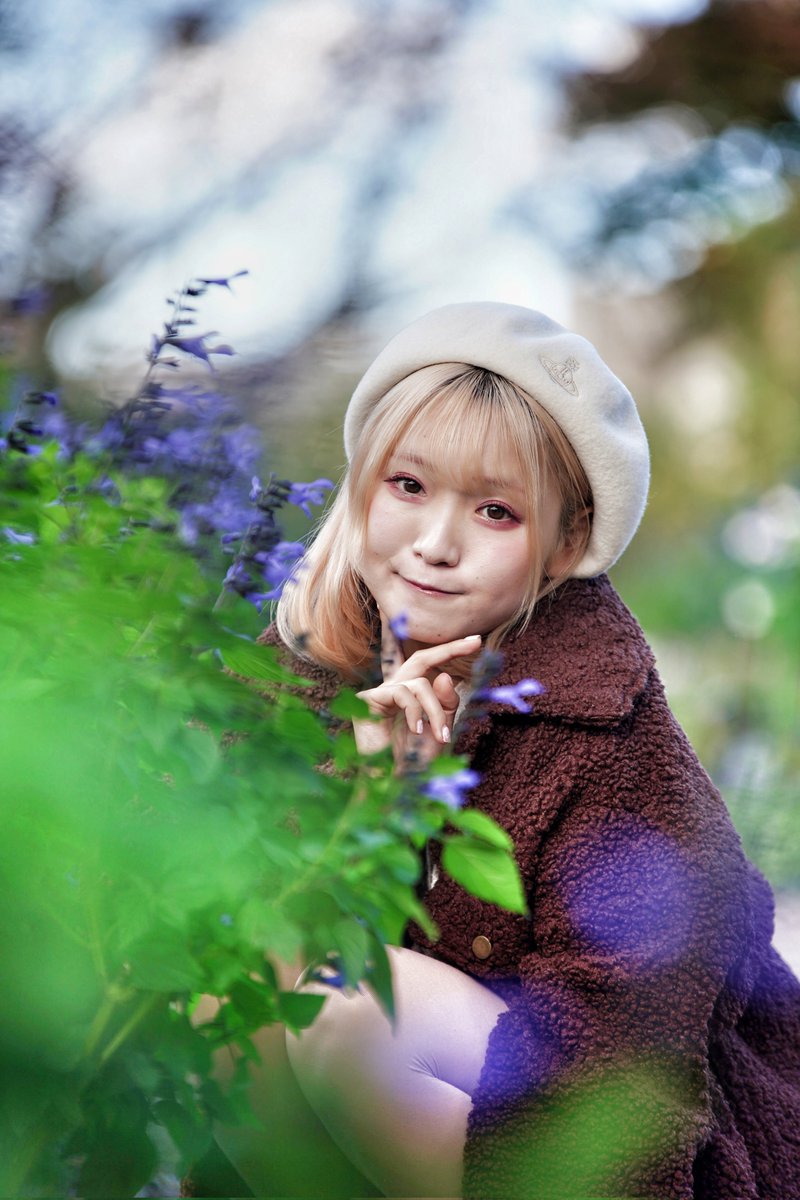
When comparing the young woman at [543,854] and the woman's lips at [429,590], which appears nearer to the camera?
the young woman at [543,854]

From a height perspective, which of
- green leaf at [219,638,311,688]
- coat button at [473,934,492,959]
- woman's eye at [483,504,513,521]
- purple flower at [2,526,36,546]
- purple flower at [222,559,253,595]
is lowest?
coat button at [473,934,492,959]

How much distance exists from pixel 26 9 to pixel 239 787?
108 inches

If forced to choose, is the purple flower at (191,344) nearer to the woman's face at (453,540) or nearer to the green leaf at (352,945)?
the woman's face at (453,540)

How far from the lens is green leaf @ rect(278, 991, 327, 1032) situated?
727mm

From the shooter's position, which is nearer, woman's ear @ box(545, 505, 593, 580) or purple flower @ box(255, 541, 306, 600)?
purple flower @ box(255, 541, 306, 600)

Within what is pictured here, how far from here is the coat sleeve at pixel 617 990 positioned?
49.6 inches

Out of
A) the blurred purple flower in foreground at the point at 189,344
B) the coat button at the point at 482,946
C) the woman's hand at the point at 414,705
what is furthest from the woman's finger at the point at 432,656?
the blurred purple flower in foreground at the point at 189,344

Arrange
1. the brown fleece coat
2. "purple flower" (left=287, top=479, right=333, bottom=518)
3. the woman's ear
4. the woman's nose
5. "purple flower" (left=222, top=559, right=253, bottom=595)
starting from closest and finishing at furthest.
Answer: "purple flower" (left=222, top=559, right=253, bottom=595), the brown fleece coat, "purple flower" (left=287, top=479, right=333, bottom=518), the woman's nose, the woman's ear

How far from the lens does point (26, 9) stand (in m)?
2.86

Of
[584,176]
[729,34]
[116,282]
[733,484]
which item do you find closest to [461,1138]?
[116,282]

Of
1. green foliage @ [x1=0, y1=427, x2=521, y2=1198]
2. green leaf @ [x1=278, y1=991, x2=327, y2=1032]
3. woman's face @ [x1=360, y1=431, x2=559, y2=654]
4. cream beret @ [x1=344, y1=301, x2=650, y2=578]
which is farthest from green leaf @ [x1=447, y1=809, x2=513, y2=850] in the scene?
cream beret @ [x1=344, y1=301, x2=650, y2=578]

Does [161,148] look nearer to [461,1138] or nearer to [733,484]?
[461,1138]

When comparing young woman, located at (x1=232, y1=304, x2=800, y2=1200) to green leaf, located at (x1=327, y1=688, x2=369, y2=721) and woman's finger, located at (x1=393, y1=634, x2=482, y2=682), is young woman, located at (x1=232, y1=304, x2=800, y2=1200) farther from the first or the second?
green leaf, located at (x1=327, y1=688, x2=369, y2=721)

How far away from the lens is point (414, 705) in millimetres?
1312
